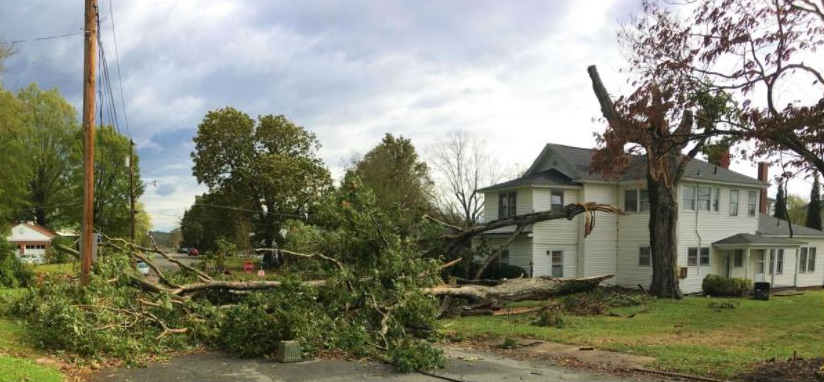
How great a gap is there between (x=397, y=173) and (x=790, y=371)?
1367 inches

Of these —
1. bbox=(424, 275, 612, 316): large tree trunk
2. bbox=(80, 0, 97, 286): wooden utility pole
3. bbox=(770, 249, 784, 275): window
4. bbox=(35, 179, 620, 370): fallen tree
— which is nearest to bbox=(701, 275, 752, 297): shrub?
bbox=(770, 249, 784, 275): window

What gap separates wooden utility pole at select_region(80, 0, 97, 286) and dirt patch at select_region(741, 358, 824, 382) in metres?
11.4

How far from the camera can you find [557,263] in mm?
25484

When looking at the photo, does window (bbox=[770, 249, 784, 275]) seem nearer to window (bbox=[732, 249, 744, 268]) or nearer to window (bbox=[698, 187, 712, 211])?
window (bbox=[732, 249, 744, 268])

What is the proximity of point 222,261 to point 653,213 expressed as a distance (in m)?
15.5

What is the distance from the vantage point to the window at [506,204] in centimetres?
2605

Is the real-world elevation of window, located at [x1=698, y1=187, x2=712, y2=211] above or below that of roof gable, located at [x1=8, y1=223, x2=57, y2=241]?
above

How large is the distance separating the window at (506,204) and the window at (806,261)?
1619cm

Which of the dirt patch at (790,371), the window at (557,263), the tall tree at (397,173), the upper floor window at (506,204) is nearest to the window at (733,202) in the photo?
the window at (557,263)

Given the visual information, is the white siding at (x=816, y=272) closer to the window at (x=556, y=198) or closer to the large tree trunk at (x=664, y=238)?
the large tree trunk at (x=664, y=238)

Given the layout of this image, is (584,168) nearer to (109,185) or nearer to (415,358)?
(415,358)

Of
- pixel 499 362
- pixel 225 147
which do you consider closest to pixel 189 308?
pixel 499 362

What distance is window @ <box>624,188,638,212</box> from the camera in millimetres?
25734

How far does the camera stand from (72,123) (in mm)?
47125
